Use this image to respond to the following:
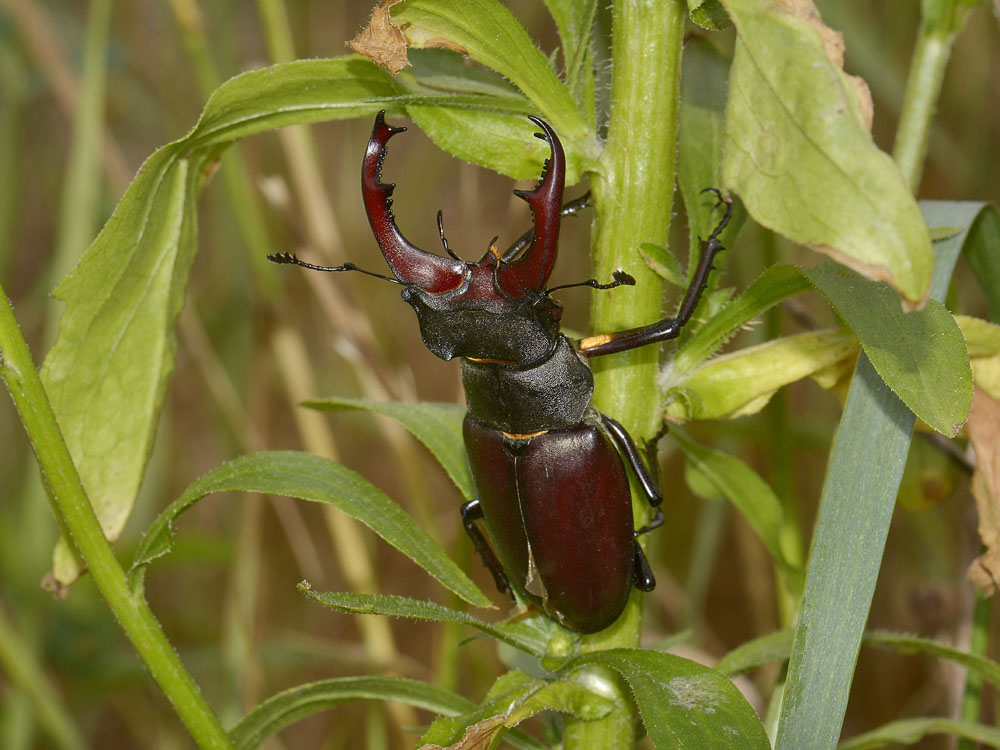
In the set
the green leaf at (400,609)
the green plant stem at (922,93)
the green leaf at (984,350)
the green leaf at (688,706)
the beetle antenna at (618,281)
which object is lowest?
the green leaf at (688,706)

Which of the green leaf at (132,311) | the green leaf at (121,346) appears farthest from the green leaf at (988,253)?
the green leaf at (121,346)

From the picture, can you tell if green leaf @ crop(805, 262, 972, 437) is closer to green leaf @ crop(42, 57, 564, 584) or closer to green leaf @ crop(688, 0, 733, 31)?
green leaf @ crop(688, 0, 733, 31)

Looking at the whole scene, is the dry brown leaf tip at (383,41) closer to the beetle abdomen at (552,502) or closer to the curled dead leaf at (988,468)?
the beetle abdomen at (552,502)

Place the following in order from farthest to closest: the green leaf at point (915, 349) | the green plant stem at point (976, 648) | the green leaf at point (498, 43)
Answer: the green plant stem at point (976, 648)
the green leaf at point (498, 43)
the green leaf at point (915, 349)

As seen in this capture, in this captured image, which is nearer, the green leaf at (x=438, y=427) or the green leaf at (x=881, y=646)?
the green leaf at (x=881, y=646)

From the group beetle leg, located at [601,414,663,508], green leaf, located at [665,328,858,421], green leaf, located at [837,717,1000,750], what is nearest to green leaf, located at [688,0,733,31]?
green leaf, located at [665,328,858,421]

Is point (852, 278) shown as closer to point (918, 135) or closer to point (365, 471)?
point (918, 135)

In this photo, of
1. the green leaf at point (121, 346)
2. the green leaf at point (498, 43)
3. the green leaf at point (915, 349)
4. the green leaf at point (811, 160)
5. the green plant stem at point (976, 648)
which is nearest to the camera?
the green leaf at point (811, 160)

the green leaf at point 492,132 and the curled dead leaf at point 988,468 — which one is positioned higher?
the green leaf at point 492,132
